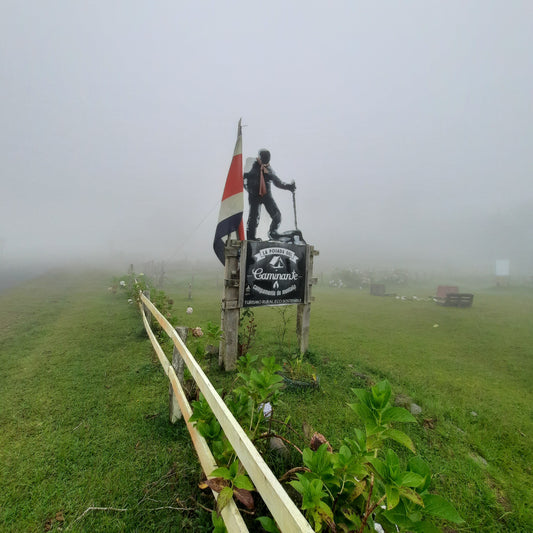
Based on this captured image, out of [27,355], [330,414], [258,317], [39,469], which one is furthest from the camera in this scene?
[258,317]

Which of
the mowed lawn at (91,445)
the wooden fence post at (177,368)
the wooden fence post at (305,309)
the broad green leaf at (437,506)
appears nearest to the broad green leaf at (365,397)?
the broad green leaf at (437,506)

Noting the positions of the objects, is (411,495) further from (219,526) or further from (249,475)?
(219,526)

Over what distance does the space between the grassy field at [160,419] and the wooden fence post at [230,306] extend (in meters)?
0.39

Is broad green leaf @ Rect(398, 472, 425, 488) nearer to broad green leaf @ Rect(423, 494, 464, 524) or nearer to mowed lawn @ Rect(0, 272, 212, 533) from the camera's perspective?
broad green leaf @ Rect(423, 494, 464, 524)

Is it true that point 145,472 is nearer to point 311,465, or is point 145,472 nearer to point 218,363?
point 311,465

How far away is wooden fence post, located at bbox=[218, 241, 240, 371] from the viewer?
427cm

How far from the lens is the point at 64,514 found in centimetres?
199

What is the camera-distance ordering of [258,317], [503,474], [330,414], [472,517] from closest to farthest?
[472,517], [503,474], [330,414], [258,317]

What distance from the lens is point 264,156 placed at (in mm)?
5020

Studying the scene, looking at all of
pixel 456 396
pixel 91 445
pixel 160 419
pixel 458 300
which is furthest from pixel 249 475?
Answer: pixel 458 300

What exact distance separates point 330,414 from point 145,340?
446 cm

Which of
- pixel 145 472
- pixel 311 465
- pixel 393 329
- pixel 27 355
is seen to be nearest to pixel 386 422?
pixel 311 465

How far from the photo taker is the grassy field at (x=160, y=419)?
2.11 metres

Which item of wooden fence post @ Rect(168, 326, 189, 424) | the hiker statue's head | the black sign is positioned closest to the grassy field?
wooden fence post @ Rect(168, 326, 189, 424)
